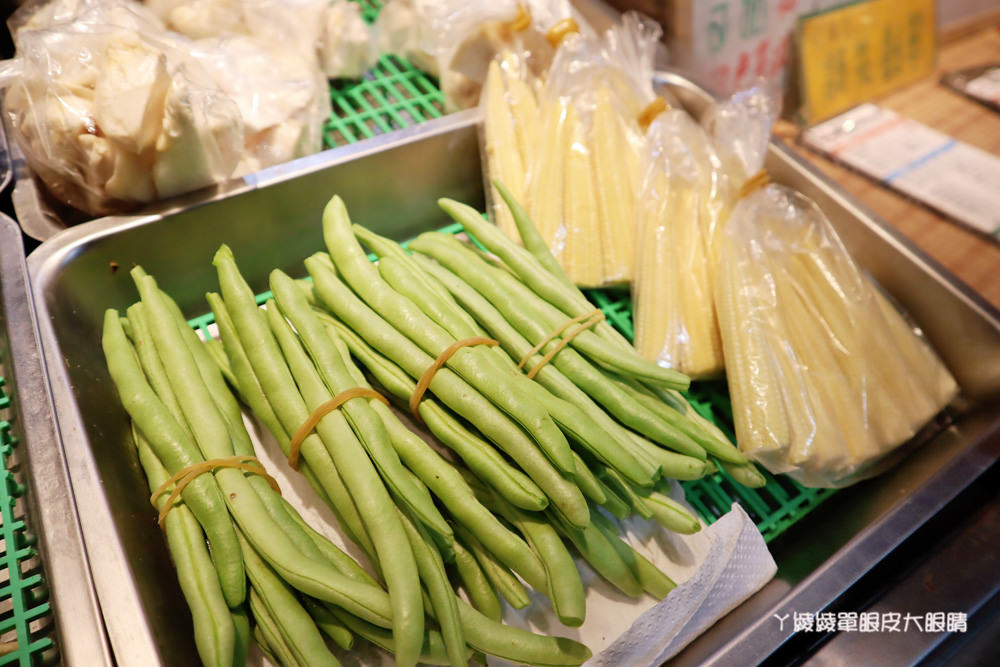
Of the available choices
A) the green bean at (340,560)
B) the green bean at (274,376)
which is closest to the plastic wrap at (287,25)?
the green bean at (274,376)

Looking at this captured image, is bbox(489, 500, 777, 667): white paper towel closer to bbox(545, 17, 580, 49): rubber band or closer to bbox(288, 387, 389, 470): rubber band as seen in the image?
bbox(288, 387, 389, 470): rubber band

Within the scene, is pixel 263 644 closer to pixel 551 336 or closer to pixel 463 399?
pixel 463 399

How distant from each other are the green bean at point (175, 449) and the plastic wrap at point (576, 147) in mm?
909

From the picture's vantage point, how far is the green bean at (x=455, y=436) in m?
0.98

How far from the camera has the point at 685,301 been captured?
1442mm

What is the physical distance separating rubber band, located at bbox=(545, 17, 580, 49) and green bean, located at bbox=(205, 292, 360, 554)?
1.22m

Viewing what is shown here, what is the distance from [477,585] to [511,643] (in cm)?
12

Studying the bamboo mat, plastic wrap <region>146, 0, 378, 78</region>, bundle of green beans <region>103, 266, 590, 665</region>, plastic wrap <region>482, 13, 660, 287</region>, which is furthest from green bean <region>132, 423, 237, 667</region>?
the bamboo mat

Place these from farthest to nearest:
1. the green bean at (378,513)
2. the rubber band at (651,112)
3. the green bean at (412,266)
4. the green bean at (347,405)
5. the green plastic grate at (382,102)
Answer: the green plastic grate at (382,102)
the rubber band at (651,112)
the green bean at (412,266)
the green bean at (347,405)
the green bean at (378,513)

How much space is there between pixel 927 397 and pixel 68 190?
6.72 ft

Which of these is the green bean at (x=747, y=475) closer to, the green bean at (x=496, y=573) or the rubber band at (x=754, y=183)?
the green bean at (x=496, y=573)

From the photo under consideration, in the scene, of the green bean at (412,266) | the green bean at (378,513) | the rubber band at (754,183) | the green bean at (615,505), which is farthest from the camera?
the rubber band at (754,183)

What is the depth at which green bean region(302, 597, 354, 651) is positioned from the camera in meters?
0.94

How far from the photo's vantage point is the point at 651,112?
171 centimetres
